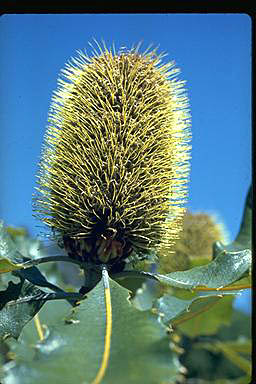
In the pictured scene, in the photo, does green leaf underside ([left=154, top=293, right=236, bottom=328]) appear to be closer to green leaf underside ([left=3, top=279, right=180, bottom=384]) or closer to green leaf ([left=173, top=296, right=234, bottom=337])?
green leaf ([left=173, top=296, right=234, bottom=337])

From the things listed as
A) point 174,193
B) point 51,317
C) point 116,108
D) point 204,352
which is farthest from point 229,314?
point 204,352

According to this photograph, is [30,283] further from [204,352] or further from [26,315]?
[204,352]

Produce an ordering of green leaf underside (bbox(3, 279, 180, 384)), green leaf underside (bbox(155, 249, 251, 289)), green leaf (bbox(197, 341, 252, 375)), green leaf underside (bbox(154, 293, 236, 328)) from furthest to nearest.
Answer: green leaf (bbox(197, 341, 252, 375)), green leaf underside (bbox(155, 249, 251, 289)), green leaf underside (bbox(154, 293, 236, 328)), green leaf underside (bbox(3, 279, 180, 384))

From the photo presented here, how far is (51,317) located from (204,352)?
377cm

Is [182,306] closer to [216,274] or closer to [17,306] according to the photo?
[216,274]

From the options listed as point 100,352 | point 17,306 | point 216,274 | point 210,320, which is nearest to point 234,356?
point 210,320

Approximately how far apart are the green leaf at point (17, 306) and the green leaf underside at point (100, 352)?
23.7 inches

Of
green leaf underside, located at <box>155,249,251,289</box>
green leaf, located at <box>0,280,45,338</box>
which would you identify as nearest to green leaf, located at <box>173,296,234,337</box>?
green leaf underside, located at <box>155,249,251,289</box>

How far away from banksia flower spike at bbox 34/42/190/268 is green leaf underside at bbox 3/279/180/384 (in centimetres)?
60

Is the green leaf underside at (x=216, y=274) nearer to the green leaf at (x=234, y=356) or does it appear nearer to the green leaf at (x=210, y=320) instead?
the green leaf at (x=234, y=356)

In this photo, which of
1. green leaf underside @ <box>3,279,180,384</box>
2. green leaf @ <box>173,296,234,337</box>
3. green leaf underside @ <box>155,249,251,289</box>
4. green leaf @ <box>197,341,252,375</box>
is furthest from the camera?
green leaf @ <box>173,296,234,337</box>

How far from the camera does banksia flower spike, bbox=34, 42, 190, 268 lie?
8.84ft

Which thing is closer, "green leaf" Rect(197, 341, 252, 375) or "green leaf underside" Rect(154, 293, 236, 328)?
"green leaf underside" Rect(154, 293, 236, 328)

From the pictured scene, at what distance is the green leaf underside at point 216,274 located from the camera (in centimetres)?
262
